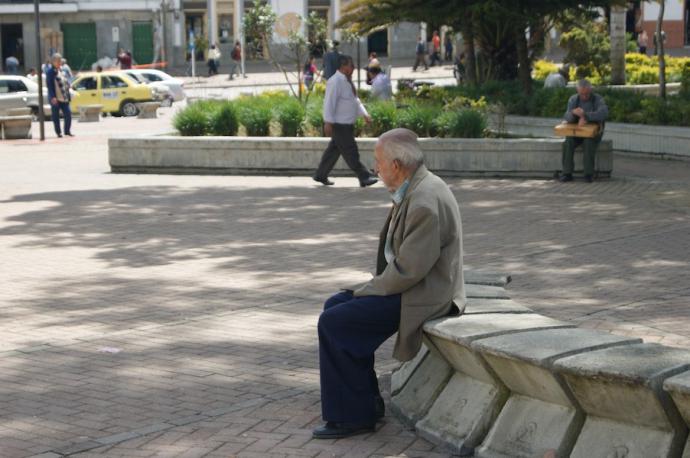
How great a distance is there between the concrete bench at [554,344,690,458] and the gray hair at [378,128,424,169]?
139 cm

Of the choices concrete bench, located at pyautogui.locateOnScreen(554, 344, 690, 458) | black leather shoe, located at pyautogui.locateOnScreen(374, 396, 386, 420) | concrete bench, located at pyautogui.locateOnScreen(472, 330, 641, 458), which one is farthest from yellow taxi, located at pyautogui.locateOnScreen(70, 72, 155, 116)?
concrete bench, located at pyautogui.locateOnScreen(554, 344, 690, 458)

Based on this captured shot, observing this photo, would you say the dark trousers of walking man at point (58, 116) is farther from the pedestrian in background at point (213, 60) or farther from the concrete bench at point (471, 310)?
the pedestrian in background at point (213, 60)

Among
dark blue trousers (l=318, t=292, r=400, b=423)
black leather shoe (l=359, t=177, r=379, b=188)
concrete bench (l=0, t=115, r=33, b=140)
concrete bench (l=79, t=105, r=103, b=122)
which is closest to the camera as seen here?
dark blue trousers (l=318, t=292, r=400, b=423)

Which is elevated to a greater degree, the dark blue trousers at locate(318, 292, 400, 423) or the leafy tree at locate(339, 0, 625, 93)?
the leafy tree at locate(339, 0, 625, 93)

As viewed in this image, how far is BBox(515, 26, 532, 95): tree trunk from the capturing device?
25625 mm

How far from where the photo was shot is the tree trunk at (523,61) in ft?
84.1

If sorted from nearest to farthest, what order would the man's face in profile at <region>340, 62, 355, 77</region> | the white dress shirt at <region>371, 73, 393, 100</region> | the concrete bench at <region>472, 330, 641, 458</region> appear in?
the concrete bench at <region>472, 330, 641, 458</region>
the man's face in profile at <region>340, 62, 355, 77</region>
the white dress shirt at <region>371, 73, 393, 100</region>

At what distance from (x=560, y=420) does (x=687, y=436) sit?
66 centimetres

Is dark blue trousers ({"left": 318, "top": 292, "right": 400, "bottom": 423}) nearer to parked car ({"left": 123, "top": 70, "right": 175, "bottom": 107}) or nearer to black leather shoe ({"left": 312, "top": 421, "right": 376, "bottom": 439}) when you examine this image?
black leather shoe ({"left": 312, "top": 421, "right": 376, "bottom": 439})

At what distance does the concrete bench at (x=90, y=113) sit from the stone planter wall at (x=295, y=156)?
46.6 ft

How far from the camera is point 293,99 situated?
20.3 m

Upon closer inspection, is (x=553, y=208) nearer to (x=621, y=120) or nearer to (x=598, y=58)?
(x=621, y=120)

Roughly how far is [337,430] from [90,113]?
2803cm

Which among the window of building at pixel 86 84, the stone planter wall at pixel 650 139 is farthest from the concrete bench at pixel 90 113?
the stone planter wall at pixel 650 139
